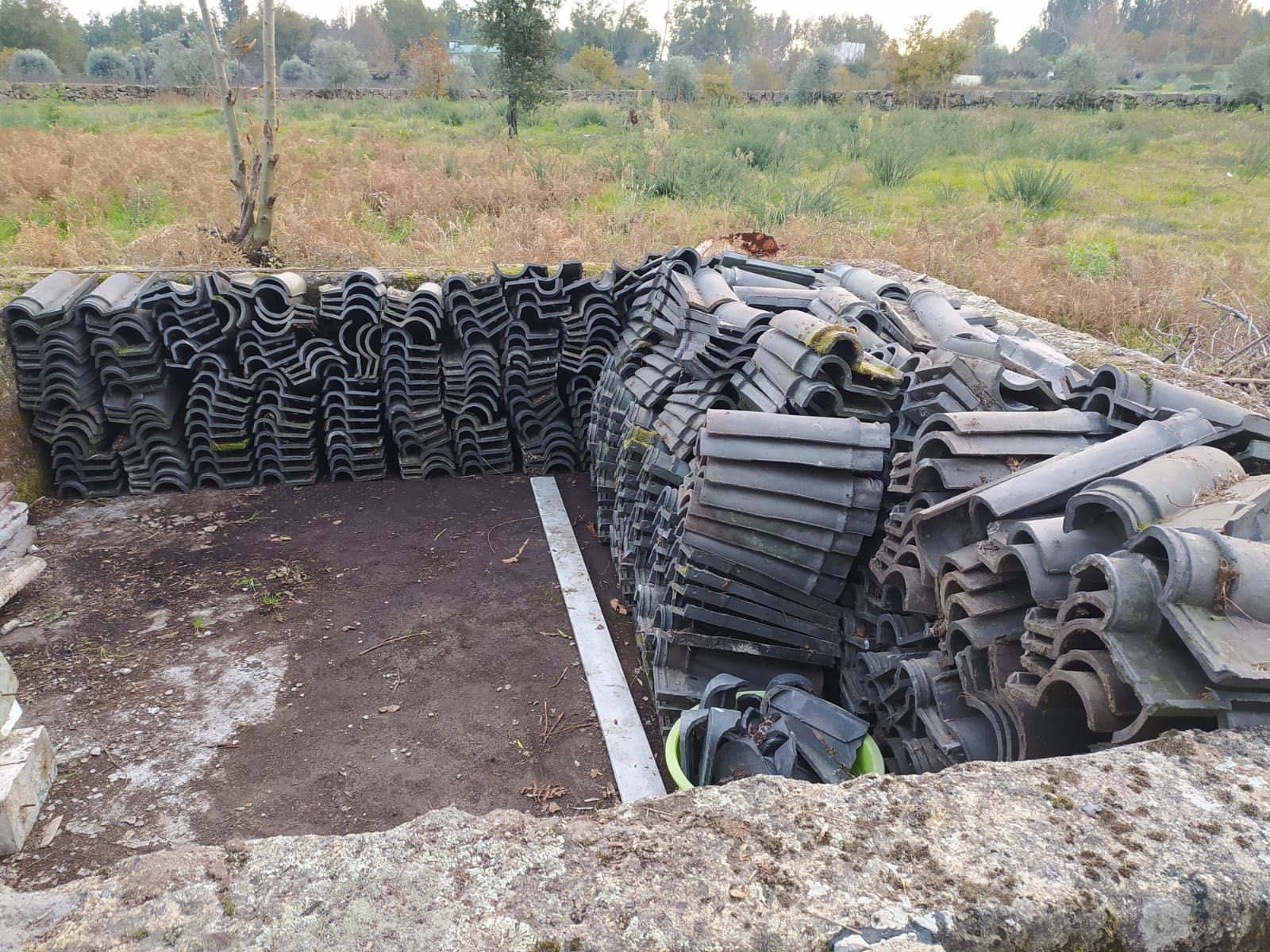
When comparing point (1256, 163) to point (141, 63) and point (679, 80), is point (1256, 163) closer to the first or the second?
point (679, 80)

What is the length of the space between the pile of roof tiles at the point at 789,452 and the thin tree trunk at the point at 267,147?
2698mm

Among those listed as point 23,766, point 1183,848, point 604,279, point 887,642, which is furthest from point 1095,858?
point 604,279

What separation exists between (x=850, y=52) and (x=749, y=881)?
7915 cm

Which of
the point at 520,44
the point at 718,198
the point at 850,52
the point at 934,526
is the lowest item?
the point at 934,526

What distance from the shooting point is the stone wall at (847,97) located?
2841 cm

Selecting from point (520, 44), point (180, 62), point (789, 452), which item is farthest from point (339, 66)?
point (789, 452)

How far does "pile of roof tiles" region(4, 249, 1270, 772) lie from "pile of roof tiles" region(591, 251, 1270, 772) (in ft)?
0.04

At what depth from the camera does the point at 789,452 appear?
4.12 metres

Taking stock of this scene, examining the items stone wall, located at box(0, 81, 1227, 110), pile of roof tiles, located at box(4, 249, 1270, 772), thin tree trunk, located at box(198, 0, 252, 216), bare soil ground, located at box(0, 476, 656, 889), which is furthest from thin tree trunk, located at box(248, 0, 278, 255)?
stone wall, located at box(0, 81, 1227, 110)

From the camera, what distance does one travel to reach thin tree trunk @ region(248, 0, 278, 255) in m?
8.63

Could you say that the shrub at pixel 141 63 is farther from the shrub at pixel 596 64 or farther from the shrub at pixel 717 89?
the shrub at pixel 717 89

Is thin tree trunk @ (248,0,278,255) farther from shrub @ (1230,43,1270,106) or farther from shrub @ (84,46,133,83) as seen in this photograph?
shrub @ (84,46,133,83)

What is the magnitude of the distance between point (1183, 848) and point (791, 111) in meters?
29.0

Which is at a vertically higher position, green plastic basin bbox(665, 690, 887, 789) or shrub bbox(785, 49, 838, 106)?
shrub bbox(785, 49, 838, 106)
